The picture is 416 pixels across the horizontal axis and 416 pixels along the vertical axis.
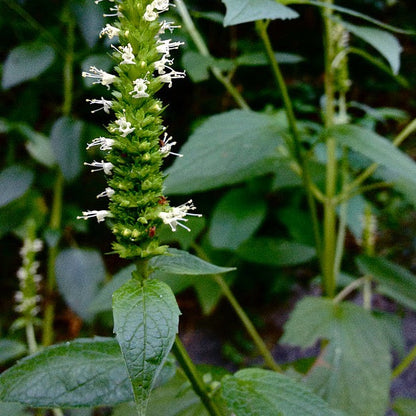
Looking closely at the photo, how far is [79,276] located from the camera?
152 centimetres

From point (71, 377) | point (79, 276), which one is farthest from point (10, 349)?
point (71, 377)

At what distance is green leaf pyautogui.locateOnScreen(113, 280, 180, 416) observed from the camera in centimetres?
41

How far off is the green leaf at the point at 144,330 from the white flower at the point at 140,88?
0.22 meters

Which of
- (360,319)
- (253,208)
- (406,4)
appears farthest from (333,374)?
(406,4)

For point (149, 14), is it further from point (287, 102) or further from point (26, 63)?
point (26, 63)

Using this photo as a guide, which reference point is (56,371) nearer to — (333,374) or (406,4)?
(333,374)

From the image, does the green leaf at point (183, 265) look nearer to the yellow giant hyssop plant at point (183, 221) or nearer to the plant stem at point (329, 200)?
the yellow giant hyssop plant at point (183, 221)

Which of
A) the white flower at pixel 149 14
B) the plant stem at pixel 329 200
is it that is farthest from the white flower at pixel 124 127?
the plant stem at pixel 329 200

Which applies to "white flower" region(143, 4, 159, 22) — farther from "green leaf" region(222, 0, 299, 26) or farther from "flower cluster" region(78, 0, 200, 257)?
"green leaf" region(222, 0, 299, 26)

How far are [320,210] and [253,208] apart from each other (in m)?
0.97

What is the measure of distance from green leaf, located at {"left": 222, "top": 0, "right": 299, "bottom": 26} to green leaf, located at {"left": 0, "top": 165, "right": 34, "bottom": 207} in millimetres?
1122

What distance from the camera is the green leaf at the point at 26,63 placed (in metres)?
1.48

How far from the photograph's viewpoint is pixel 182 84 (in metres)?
2.31

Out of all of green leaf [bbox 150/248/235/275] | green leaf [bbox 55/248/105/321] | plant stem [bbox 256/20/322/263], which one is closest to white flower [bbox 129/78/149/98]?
green leaf [bbox 150/248/235/275]
